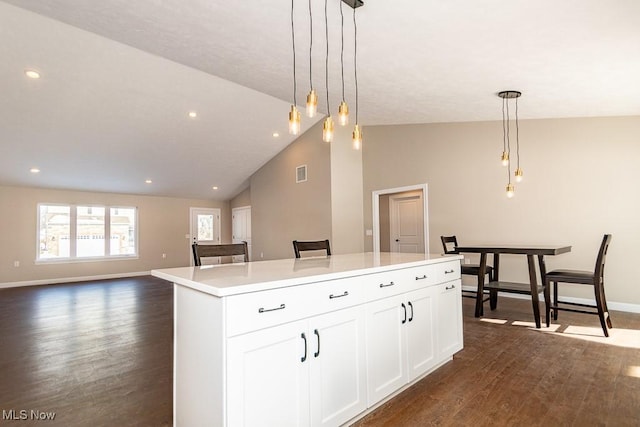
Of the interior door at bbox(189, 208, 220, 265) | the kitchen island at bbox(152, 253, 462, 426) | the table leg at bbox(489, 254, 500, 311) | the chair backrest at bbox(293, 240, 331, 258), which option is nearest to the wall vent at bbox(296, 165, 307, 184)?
the table leg at bbox(489, 254, 500, 311)

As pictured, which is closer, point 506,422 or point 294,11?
point 506,422

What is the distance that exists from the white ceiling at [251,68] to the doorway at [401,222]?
6.94ft

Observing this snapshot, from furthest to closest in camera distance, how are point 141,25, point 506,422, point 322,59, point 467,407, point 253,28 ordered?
point 322,59 → point 141,25 → point 253,28 → point 467,407 → point 506,422

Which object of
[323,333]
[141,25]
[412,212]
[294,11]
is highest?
[141,25]

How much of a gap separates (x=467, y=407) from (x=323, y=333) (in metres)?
1.12

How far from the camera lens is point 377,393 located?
198 centimetres

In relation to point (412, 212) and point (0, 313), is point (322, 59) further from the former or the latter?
point (0, 313)

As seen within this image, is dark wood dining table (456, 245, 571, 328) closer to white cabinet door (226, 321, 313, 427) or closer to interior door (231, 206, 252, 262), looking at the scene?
white cabinet door (226, 321, 313, 427)

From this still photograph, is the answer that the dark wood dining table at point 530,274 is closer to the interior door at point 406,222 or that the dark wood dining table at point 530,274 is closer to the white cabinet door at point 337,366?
the white cabinet door at point 337,366

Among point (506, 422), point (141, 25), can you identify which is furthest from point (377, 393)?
point (141, 25)

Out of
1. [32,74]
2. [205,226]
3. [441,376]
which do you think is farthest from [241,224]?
[441,376]

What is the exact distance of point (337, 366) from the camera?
176cm

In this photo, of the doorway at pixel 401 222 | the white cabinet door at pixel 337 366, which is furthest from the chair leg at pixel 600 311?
the doorway at pixel 401 222

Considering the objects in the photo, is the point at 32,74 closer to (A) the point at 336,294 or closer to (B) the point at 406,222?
(A) the point at 336,294
